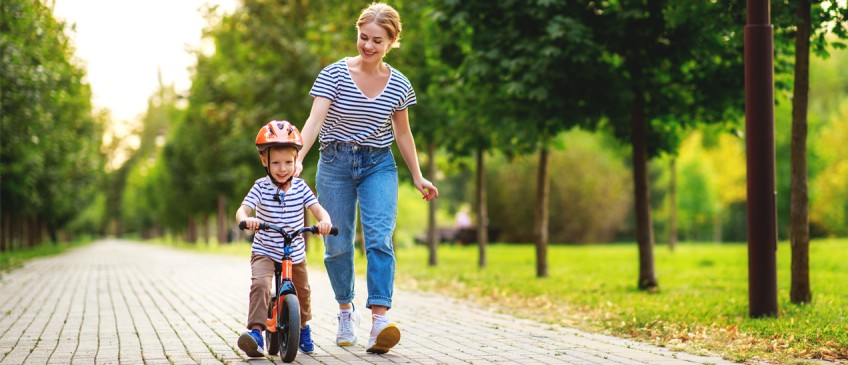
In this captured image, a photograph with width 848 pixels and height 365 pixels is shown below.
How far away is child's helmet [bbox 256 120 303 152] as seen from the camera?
5.72 meters

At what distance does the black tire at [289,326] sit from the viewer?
18.6ft

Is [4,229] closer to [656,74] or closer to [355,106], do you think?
[656,74]

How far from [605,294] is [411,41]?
27.1 feet

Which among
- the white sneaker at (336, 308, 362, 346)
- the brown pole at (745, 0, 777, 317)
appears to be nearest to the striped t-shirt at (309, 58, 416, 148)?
the white sneaker at (336, 308, 362, 346)

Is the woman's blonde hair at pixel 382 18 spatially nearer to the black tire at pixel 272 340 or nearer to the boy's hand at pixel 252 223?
the boy's hand at pixel 252 223

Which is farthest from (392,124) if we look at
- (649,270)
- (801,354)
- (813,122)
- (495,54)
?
(813,122)

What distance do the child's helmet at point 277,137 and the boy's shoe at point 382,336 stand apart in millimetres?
1231

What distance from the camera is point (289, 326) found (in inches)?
224

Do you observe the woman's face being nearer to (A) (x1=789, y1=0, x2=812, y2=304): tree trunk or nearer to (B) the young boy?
(B) the young boy

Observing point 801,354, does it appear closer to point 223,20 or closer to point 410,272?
point 410,272

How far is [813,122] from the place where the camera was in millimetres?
34125

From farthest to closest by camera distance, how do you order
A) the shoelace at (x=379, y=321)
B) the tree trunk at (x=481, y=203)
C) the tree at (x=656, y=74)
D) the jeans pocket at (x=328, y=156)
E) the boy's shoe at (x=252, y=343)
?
1. the tree trunk at (x=481, y=203)
2. the tree at (x=656, y=74)
3. the jeans pocket at (x=328, y=156)
4. the shoelace at (x=379, y=321)
5. the boy's shoe at (x=252, y=343)

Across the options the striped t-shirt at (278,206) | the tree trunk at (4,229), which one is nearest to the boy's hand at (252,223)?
the striped t-shirt at (278,206)

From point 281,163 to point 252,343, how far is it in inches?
42.8
